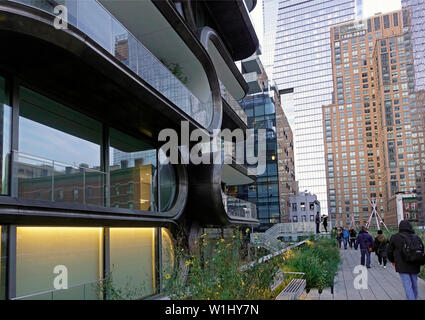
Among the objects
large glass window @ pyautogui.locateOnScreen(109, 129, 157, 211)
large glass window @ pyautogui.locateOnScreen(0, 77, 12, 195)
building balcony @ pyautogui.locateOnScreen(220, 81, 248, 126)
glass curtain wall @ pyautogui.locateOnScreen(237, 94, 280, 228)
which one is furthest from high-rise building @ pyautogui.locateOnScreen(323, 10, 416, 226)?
large glass window @ pyautogui.locateOnScreen(0, 77, 12, 195)

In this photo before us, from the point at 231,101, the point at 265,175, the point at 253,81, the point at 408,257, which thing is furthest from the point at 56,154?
the point at 265,175

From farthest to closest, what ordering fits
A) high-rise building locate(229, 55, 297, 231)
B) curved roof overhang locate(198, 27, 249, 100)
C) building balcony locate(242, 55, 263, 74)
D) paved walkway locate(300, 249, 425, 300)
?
high-rise building locate(229, 55, 297, 231), building balcony locate(242, 55, 263, 74), curved roof overhang locate(198, 27, 249, 100), paved walkway locate(300, 249, 425, 300)

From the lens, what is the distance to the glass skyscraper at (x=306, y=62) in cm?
15462

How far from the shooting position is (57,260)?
26.9 feet

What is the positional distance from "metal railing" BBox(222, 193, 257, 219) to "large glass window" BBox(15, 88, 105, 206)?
8467 millimetres

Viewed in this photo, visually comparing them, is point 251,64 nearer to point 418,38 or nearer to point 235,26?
point 235,26

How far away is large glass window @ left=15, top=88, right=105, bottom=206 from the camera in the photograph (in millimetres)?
7465

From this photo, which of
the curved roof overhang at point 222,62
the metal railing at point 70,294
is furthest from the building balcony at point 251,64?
the metal railing at point 70,294

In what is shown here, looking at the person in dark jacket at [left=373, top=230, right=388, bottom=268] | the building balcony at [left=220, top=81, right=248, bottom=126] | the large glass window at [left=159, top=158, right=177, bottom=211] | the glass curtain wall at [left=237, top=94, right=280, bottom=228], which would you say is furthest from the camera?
the glass curtain wall at [left=237, top=94, right=280, bottom=228]

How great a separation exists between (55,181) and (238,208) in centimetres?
1363

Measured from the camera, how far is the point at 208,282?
5.20 meters

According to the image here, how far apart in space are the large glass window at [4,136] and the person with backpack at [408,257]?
25.9ft

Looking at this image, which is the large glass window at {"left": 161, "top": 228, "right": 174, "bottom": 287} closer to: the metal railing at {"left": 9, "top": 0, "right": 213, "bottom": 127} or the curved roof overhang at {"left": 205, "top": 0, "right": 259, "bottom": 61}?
the metal railing at {"left": 9, "top": 0, "right": 213, "bottom": 127}

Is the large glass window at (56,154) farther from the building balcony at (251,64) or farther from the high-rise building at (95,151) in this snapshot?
the building balcony at (251,64)
